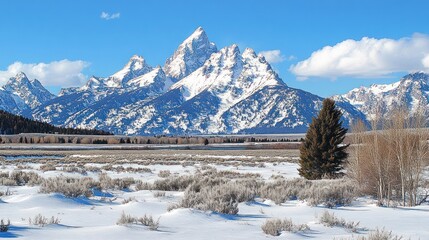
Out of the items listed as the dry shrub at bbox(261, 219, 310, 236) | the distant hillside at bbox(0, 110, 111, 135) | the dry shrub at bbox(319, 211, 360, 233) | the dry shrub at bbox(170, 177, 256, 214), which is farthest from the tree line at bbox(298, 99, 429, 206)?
the distant hillside at bbox(0, 110, 111, 135)

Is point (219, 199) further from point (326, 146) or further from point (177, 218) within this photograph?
point (326, 146)

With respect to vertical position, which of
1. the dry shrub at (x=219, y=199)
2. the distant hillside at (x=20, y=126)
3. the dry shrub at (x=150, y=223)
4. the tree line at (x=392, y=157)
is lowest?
the dry shrub at (x=150, y=223)

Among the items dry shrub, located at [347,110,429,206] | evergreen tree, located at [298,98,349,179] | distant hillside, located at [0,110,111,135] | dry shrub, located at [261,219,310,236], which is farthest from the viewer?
distant hillside, located at [0,110,111,135]

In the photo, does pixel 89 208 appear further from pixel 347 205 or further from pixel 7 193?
pixel 347 205

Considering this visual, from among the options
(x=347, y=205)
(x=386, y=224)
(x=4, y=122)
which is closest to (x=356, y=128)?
(x=347, y=205)

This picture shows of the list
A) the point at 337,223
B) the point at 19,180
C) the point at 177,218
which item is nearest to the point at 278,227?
the point at 337,223

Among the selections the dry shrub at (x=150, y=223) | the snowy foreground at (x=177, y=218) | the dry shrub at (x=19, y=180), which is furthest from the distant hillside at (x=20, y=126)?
the dry shrub at (x=150, y=223)

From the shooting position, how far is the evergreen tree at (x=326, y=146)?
25.0 meters

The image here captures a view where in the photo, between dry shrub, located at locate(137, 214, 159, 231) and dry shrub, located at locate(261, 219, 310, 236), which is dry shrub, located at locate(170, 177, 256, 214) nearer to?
dry shrub, located at locate(137, 214, 159, 231)

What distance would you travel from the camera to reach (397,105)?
1417 centimetres

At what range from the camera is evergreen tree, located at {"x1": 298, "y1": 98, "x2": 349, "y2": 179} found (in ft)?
81.9

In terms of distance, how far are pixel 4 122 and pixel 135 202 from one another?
4979 inches

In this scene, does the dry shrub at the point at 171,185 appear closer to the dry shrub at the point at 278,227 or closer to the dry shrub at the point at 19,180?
the dry shrub at the point at 19,180

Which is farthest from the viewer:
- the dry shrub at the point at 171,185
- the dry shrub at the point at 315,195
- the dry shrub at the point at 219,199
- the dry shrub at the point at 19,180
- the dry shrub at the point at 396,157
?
the dry shrub at the point at 171,185
